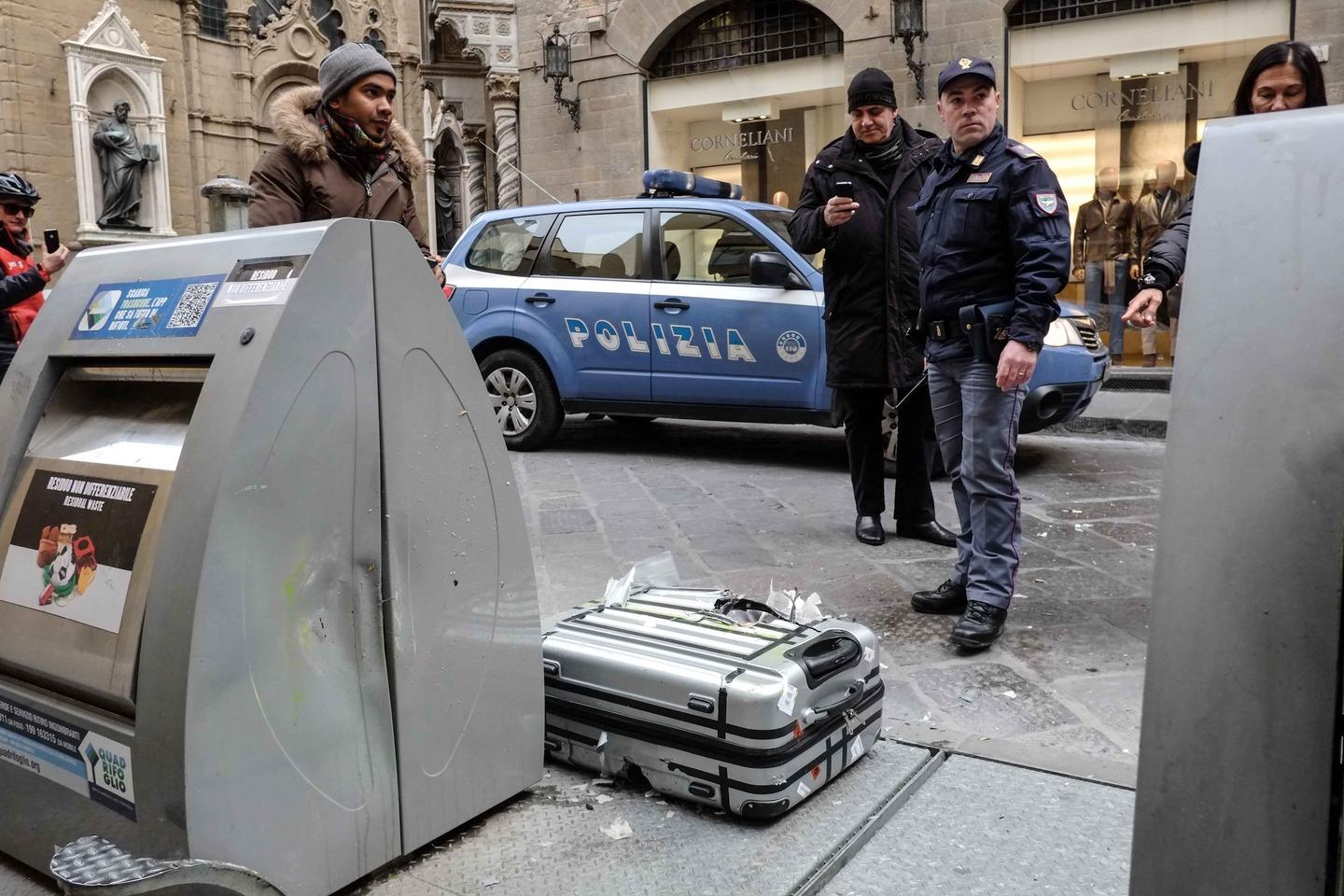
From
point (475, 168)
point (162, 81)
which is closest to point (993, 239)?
point (475, 168)

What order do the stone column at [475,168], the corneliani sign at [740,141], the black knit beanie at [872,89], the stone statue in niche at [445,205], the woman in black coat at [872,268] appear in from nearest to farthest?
the black knit beanie at [872,89]
the woman in black coat at [872,268]
the corneliani sign at [740,141]
the stone column at [475,168]
the stone statue in niche at [445,205]

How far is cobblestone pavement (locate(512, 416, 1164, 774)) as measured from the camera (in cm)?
291

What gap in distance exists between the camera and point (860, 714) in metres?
2.51

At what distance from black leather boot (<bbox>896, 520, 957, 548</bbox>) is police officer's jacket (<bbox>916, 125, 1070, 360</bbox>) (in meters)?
1.36

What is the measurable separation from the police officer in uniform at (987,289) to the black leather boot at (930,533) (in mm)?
1173

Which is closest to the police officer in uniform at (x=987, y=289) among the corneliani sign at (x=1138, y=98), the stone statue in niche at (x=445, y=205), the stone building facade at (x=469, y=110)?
the corneliani sign at (x=1138, y=98)

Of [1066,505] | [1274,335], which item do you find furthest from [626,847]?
[1066,505]

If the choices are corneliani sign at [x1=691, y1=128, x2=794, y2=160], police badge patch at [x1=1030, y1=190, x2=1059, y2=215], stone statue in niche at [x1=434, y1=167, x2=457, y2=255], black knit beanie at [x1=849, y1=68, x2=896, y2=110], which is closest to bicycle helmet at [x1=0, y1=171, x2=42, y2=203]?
black knit beanie at [x1=849, y1=68, x2=896, y2=110]

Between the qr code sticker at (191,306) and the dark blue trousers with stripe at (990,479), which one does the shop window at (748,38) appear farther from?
the qr code sticker at (191,306)

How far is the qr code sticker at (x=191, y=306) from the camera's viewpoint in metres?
1.85

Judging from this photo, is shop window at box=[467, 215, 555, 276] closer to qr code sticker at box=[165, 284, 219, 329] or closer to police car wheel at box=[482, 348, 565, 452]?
police car wheel at box=[482, 348, 565, 452]

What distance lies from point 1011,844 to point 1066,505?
3.71 meters

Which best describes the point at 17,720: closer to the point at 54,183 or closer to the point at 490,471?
the point at 490,471

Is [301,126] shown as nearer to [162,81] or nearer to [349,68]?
[349,68]
